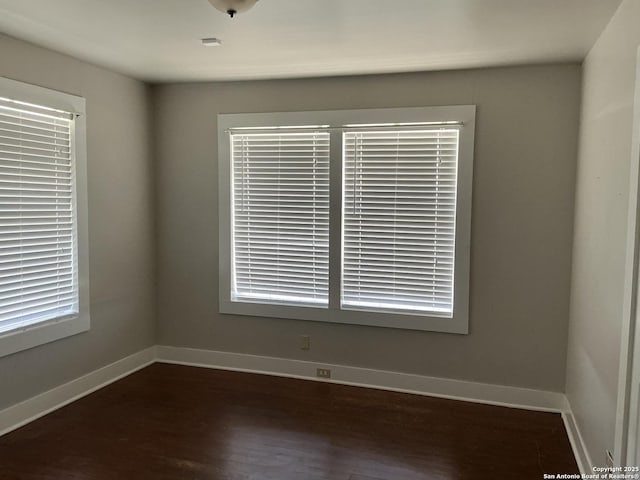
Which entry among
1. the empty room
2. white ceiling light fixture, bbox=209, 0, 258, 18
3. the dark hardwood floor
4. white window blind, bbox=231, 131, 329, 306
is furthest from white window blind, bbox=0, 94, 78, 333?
white ceiling light fixture, bbox=209, 0, 258, 18

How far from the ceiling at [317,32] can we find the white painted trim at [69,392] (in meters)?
2.41

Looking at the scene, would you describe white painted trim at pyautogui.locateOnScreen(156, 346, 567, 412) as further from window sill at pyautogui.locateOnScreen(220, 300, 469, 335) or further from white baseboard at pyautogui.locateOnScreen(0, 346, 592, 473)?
window sill at pyautogui.locateOnScreen(220, 300, 469, 335)

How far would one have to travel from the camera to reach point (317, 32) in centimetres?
275

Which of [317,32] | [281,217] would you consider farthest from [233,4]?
[281,217]

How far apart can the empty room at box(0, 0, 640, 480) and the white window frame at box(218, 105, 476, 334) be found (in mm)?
19

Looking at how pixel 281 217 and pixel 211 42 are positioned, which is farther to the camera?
pixel 281 217

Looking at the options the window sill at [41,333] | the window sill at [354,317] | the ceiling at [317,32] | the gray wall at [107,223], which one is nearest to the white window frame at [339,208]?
the window sill at [354,317]

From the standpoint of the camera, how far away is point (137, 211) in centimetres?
413

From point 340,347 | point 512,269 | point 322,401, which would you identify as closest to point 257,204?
point 340,347

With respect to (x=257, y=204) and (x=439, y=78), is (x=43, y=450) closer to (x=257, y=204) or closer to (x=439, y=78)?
(x=257, y=204)

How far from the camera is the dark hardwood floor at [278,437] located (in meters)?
2.66

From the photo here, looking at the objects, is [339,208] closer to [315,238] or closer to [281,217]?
[315,238]

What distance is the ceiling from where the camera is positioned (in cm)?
239

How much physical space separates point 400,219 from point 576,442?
189cm
